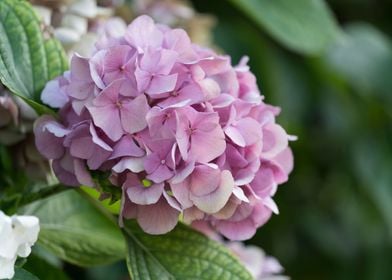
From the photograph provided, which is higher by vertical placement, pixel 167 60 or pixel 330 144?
pixel 167 60

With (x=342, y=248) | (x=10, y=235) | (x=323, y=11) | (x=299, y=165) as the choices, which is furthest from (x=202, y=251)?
(x=342, y=248)

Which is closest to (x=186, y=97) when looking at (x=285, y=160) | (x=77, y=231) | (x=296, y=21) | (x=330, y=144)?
(x=285, y=160)

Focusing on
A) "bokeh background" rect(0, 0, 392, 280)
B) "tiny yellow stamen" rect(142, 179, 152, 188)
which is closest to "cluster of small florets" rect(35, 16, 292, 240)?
"tiny yellow stamen" rect(142, 179, 152, 188)

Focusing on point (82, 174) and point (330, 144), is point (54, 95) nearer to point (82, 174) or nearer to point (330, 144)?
point (82, 174)

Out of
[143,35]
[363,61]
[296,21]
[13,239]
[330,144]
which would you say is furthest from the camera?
[330,144]

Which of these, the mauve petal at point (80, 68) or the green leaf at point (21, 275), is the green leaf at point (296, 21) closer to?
the mauve petal at point (80, 68)

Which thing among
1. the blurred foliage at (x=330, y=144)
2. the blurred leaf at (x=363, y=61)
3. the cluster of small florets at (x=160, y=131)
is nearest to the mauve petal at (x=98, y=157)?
the cluster of small florets at (x=160, y=131)

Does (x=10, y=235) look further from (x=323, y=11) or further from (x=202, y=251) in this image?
(x=323, y=11)
